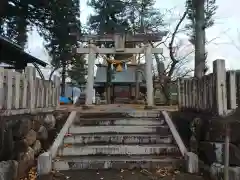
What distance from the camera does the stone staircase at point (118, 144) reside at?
4.98m

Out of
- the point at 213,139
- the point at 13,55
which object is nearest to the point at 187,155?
the point at 213,139

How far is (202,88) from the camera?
220 inches

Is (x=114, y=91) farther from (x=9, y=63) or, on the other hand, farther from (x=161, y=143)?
(x=161, y=143)

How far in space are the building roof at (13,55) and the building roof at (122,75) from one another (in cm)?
1100

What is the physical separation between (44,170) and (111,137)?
162 cm

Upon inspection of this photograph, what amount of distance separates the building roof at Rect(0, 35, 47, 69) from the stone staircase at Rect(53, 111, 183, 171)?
15.2 ft

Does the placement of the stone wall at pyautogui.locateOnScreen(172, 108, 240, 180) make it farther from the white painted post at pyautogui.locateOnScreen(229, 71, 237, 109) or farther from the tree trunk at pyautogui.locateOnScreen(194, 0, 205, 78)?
the tree trunk at pyautogui.locateOnScreen(194, 0, 205, 78)

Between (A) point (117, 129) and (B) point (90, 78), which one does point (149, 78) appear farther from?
(A) point (117, 129)

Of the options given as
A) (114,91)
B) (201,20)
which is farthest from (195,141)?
(114,91)

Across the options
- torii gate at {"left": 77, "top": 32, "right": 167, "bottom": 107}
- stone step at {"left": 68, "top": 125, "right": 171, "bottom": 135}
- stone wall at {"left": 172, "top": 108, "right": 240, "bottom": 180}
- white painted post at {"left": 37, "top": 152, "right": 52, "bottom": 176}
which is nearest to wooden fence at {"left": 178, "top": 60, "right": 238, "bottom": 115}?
stone wall at {"left": 172, "top": 108, "right": 240, "bottom": 180}

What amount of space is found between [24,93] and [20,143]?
1082 mm

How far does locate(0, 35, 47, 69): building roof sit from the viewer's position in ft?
32.3

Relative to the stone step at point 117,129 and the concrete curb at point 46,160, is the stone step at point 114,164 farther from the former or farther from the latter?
the stone step at point 117,129

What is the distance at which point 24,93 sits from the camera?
540cm
